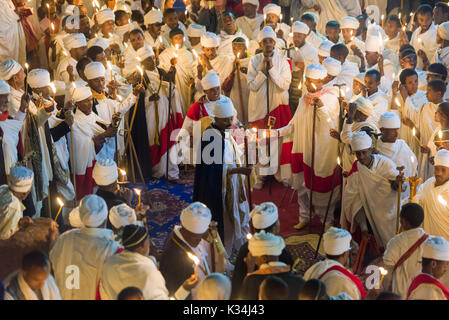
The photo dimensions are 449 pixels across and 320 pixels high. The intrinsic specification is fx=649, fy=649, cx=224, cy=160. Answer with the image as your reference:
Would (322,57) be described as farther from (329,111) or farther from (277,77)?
(329,111)

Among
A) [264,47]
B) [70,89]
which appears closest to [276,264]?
[70,89]

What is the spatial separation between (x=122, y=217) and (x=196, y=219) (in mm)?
721

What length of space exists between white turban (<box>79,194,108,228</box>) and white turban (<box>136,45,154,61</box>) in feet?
15.5

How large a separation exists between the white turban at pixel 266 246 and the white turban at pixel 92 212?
133cm

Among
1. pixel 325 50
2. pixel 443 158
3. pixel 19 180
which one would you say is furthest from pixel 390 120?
pixel 19 180

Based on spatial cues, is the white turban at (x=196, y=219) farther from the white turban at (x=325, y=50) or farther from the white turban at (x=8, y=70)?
the white turban at (x=325, y=50)

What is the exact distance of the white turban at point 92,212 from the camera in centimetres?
559

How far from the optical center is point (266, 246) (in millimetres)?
5281

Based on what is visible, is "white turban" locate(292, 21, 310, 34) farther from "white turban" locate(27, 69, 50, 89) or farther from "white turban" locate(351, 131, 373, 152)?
"white turban" locate(27, 69, 50, 89)

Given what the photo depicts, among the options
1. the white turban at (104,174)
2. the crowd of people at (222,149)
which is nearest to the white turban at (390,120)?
the crowd of people at (222,149)

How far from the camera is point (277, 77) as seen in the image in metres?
9.77

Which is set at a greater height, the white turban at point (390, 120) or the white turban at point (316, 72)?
the white turban at point (316, 72)
